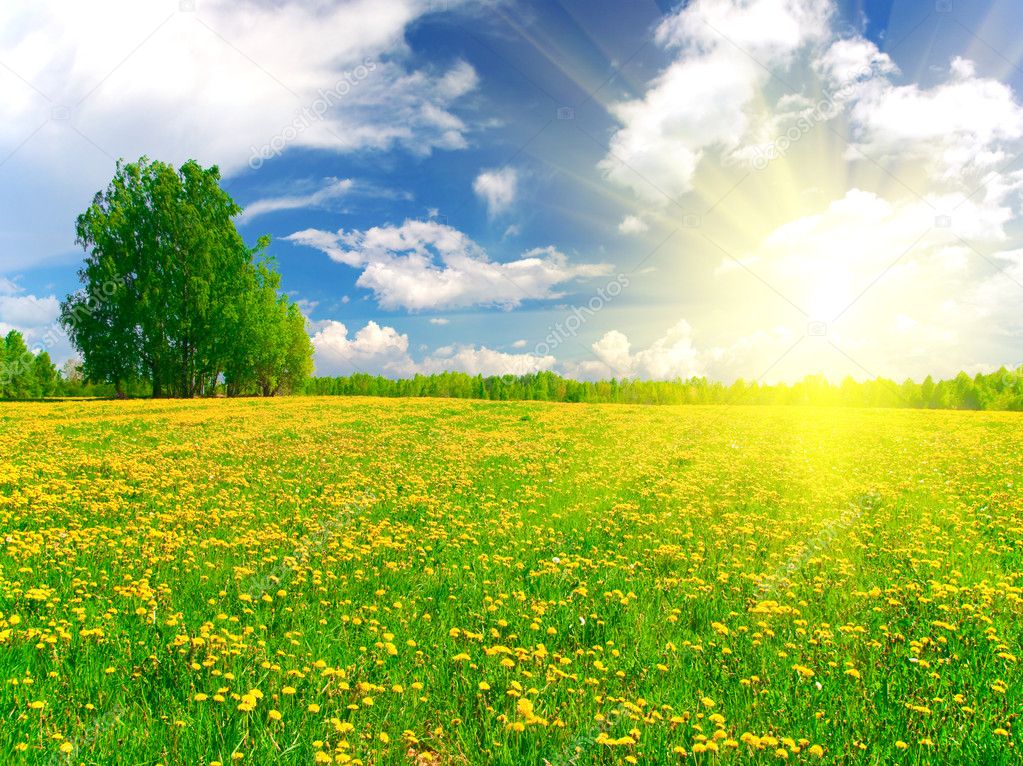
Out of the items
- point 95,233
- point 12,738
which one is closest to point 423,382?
point 95,233

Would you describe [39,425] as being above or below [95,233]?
below

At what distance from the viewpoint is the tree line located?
78688 mm

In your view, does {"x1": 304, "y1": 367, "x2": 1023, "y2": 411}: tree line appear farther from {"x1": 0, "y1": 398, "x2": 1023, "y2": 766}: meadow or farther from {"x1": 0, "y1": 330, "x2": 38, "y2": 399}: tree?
{"x1": 0, "y1": 398, "x2": 1023, "y2": 766}: meadow

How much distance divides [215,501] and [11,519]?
2855mm

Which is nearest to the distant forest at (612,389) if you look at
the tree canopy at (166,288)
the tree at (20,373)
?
the tree at (20,373)

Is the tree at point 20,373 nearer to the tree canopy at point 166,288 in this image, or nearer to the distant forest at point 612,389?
the distant forest at point 612,389

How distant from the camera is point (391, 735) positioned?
151 inches

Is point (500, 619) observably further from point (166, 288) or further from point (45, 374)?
point (45, 374)

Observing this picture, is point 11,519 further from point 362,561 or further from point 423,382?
point 423,382

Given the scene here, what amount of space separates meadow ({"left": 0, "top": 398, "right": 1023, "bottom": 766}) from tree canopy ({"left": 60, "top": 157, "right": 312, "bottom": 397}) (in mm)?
35453

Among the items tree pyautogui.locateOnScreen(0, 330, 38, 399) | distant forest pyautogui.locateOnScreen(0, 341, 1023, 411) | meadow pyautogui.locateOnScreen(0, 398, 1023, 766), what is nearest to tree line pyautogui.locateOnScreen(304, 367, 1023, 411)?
distant forest pyautogui.locateOnScreen(0, 341, 1023, 411)

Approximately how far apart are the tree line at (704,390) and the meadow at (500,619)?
71.8 metres

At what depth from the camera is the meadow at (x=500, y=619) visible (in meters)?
3.82

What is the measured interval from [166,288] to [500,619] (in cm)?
4793
